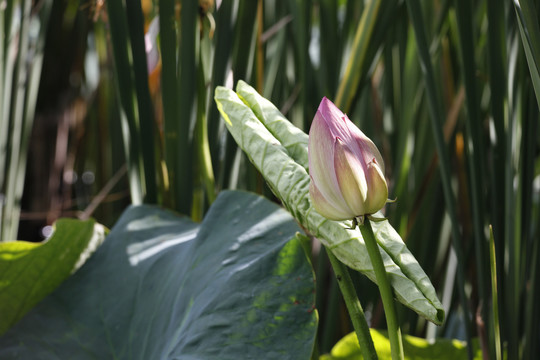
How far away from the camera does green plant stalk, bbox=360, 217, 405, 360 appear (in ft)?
0.91

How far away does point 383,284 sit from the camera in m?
0.29

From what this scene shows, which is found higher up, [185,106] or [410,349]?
[185,106]

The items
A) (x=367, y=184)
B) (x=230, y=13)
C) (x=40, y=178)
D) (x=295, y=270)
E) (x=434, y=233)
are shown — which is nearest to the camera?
(x=367, y=184)

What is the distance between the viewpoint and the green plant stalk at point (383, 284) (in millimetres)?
277

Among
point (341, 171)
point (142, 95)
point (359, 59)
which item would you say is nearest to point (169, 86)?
point (142, 95)

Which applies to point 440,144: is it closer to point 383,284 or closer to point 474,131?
point 474,131

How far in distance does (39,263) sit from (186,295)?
0.18 meters

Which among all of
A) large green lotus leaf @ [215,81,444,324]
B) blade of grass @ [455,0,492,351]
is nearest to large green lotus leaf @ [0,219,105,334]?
large green lotus leaf @ [215,81,444,324]

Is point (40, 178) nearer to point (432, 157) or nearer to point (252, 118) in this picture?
point (432, 157)

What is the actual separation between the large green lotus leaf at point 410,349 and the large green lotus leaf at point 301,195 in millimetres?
195

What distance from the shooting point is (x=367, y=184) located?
28 cm

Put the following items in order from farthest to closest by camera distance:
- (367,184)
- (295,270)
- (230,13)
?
(230,13) < (295,270) < (367,184)

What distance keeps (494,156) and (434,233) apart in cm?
18

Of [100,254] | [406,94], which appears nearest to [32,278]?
[100,254]
